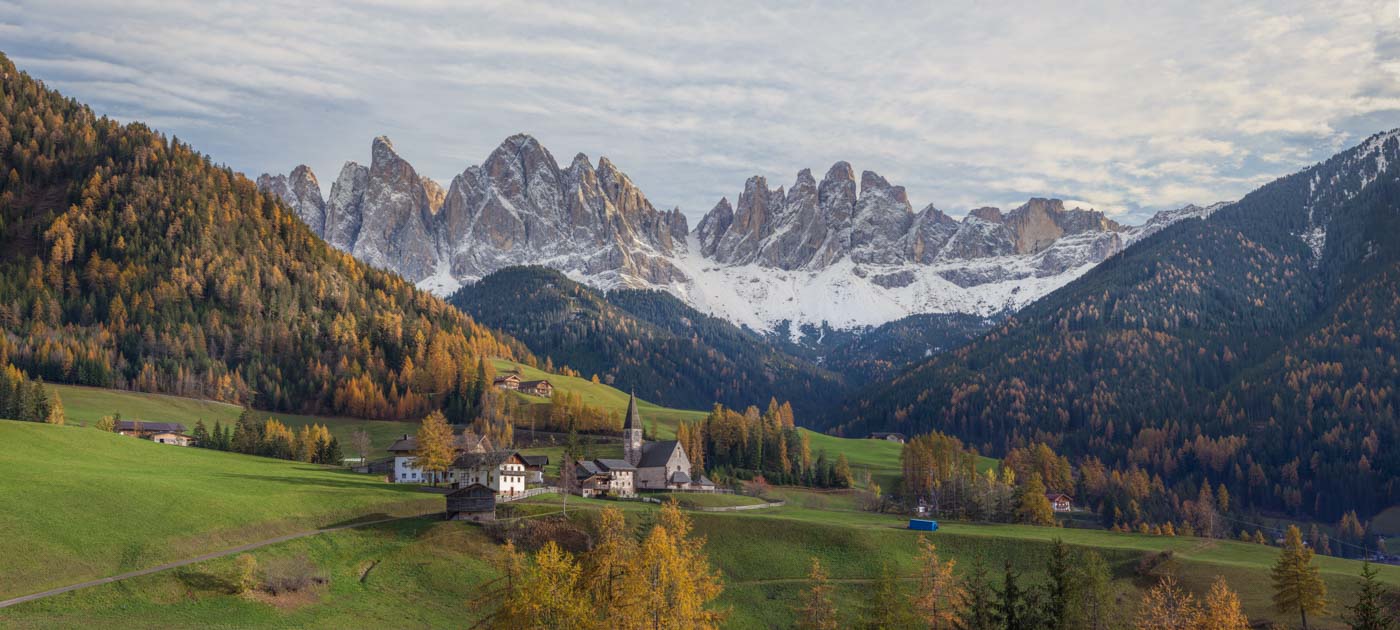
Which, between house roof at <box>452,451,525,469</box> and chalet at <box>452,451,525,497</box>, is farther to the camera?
house roof at <box>452,451,525,469</box>

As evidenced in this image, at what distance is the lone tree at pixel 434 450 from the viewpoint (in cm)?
11206

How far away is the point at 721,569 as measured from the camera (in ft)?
290

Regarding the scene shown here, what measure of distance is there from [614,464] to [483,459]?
2010cm

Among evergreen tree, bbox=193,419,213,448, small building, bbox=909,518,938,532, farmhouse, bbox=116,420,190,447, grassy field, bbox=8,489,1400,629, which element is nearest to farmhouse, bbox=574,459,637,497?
grassy field, bbox=8,489,1400,629

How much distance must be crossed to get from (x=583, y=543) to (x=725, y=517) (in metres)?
17.4

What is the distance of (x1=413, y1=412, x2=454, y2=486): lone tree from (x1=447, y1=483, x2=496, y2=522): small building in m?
21.6

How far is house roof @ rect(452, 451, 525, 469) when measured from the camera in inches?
4294

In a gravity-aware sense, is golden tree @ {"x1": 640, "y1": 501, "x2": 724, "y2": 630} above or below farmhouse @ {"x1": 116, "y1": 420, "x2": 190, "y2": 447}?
below

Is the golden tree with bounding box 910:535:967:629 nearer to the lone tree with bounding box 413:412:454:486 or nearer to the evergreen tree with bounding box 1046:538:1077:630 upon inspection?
the evergreen tree with bounding box 1046:538:1077:630

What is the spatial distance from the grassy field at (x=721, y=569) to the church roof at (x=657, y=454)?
64.6ft

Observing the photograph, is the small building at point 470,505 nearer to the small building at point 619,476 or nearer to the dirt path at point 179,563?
the dirt path at point 179,563

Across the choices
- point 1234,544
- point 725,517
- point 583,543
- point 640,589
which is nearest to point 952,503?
point 1234,544

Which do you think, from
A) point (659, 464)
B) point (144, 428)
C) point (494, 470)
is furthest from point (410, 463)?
point (144, 428)

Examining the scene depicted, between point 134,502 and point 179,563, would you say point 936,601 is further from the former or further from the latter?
point 134,502
